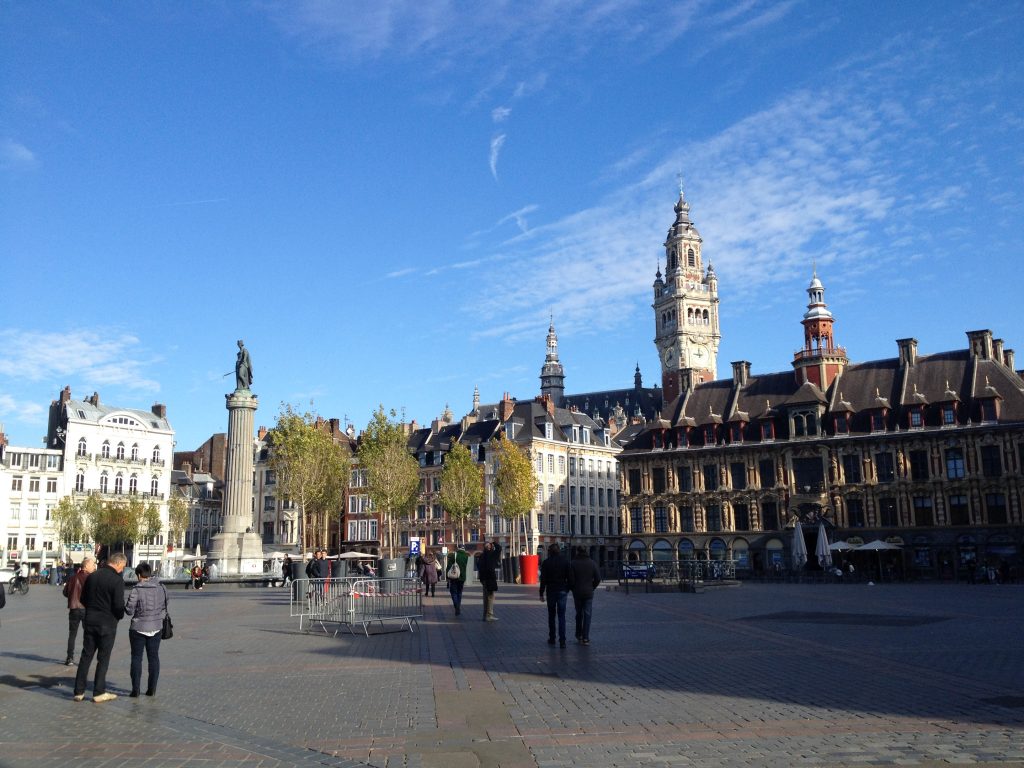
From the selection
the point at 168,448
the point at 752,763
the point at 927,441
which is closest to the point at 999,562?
the point at 927,441

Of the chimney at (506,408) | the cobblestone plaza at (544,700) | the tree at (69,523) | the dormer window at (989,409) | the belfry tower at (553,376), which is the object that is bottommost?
the cobblestone plaza at (544,700)

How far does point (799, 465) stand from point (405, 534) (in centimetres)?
3842

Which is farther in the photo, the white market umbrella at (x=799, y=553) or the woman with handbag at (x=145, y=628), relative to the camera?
the white market umbrella at (x=799, y=553)

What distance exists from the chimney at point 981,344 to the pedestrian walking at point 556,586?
5389 centimetres

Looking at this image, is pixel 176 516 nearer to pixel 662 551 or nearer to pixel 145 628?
pixel 662 551

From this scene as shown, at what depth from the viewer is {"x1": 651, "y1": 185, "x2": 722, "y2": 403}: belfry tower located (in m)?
137

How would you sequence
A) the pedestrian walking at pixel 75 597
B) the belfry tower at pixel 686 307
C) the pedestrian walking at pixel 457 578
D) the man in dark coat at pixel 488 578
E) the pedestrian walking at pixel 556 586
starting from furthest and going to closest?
the belfry tower at pixel 686 307 < the pedestrian walking at pixel 457 578 < the man in dark coat at pixel 488 578 < the pedestrian walking at pixel 556 586 < the pedestrian walking at pixel 75 597

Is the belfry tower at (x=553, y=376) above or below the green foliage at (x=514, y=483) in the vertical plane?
above

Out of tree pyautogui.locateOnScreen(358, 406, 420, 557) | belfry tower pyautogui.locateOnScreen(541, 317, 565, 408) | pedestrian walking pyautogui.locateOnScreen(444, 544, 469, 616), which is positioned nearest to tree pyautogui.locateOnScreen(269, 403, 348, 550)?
tree pyautogui.locateOnScreen(358, 406, 420, 557)

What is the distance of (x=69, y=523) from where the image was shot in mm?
77000

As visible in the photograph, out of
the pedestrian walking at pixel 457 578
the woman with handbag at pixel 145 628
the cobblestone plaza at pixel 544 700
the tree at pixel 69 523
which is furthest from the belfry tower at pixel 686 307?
the woman with handbag at pixel 145 628

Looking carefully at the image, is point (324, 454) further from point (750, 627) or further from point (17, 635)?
point (750, 627)

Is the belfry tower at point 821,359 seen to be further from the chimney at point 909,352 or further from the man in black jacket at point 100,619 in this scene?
the man in black jacket at point 100,619

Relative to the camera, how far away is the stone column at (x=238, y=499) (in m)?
51.2
